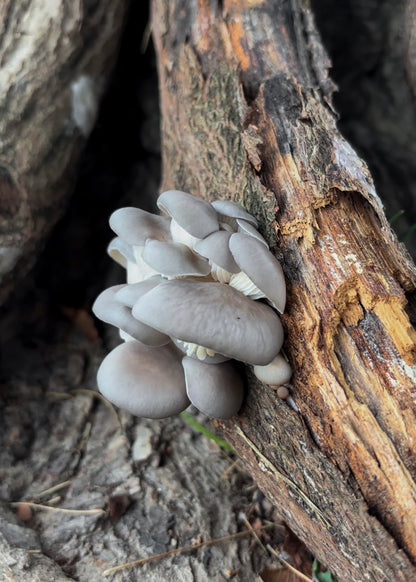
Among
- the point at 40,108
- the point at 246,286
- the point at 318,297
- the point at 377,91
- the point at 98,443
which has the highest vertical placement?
the point at 377,91

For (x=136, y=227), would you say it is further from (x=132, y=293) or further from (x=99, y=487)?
(x=99, y=487)

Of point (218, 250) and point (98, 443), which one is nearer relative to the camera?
point (218, 250)

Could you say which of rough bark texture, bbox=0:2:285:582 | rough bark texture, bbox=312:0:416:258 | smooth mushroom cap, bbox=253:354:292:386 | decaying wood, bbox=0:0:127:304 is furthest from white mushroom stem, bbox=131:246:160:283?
rough bark texture, bbox=312:0:416:258

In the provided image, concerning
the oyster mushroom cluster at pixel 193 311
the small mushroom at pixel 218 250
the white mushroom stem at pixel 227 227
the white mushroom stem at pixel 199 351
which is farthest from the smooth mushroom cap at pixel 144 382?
the white mushroom stem at pixel 227 227

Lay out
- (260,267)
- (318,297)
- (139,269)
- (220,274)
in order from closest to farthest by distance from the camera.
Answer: (260,267), (318,297), (220,274), (139,269)

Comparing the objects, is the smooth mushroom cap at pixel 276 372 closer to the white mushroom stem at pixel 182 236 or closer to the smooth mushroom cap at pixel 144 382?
the smooth mushroom cap at pixel 144 382

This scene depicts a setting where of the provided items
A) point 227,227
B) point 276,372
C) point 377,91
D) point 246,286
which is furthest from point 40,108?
point 377,91
